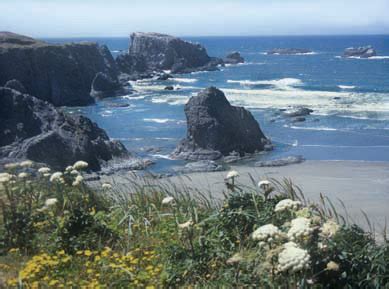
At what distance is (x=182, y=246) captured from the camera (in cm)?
541

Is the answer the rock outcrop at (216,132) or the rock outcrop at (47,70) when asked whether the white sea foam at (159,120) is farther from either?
the rock outcrop at (47,70)

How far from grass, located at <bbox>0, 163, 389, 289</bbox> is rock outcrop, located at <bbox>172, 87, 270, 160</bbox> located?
2516 cm

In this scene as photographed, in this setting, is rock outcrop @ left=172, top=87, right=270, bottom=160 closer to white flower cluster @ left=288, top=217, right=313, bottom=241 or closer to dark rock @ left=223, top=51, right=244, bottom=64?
white flower cluster @ left=288, top=217, right=313, bottom=241

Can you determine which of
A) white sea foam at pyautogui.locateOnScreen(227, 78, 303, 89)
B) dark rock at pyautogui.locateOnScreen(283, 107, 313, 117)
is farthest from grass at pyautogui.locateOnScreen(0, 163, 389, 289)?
white sea foam at pyautogui.locateOnScreen(227, 78, 303, 89)

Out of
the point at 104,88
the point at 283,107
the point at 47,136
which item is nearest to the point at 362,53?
the point at 104,88

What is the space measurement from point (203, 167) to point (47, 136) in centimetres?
686

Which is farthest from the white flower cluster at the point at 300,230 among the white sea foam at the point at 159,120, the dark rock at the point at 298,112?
the white sea foam at the point at 159,120

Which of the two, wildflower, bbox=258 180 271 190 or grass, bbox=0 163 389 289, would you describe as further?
wildflower, bbox=258 180 271 190

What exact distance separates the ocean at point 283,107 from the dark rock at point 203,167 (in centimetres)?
102

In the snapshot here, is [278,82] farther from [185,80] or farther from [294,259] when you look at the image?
[294,259]

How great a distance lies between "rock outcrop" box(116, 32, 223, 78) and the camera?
97312 mm

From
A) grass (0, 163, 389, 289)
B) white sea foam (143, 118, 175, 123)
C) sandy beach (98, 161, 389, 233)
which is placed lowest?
white sea foam (143, 118, 175, 123)

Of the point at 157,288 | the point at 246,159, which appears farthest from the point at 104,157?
the point at 157,288

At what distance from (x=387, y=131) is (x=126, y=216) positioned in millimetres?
32131
